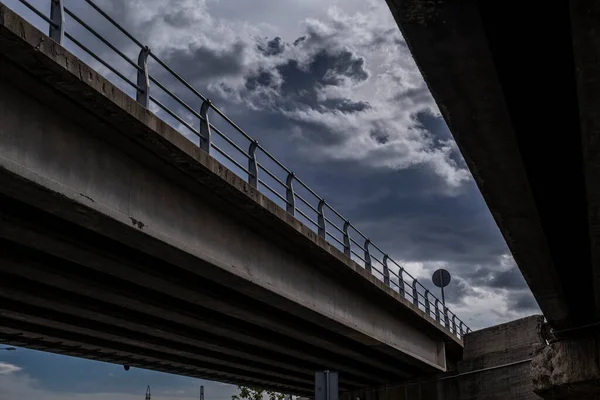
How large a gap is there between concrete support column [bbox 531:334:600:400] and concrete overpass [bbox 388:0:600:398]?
4411mm

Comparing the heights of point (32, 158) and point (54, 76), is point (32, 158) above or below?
below

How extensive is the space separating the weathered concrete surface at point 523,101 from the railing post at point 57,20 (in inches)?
236

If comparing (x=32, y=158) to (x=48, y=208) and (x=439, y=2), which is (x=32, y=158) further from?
(x=439, y=2)

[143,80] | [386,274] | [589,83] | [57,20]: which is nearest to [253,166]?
[143,80]

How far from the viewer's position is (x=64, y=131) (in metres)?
10.8

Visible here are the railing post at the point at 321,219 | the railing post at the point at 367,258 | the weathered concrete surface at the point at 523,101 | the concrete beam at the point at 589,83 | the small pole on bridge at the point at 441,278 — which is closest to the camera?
the concrete beam at the point at 589,83

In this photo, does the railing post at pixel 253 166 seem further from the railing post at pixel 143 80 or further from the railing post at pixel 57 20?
the railing post at pixel 57 20

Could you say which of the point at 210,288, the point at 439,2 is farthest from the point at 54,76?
the point at 210,288

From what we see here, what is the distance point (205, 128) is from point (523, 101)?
7.25m

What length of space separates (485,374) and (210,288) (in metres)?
14.7

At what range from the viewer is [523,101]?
903cm

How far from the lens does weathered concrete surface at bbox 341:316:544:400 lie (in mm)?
25609

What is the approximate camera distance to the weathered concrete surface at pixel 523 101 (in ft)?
20.9

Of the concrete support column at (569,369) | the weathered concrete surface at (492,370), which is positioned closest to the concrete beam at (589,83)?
the concrete support column at (569,369)
